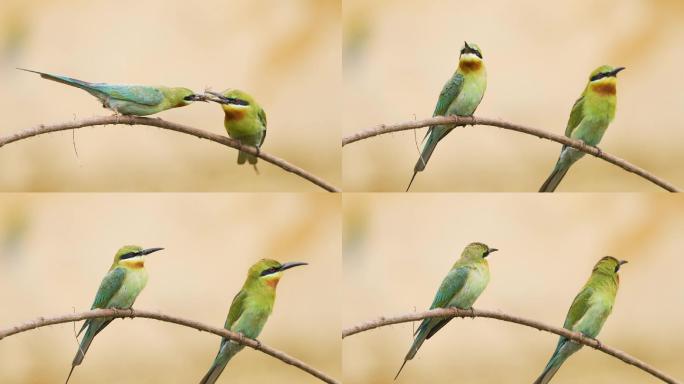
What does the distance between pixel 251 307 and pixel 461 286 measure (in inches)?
32.5

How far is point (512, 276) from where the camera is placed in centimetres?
367

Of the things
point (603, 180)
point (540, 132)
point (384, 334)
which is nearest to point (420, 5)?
point (540, 132)

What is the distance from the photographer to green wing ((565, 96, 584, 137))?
361 cm

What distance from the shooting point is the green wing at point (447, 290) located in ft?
11.6

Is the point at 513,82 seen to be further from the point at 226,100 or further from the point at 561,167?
the point at 226,100

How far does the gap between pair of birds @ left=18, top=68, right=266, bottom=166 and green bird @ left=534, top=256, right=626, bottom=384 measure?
140 cm

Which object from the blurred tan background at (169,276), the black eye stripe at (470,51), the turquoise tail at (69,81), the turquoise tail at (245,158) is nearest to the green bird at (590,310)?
the blurred tan background at (169,276)

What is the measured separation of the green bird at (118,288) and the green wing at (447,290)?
3.66ft

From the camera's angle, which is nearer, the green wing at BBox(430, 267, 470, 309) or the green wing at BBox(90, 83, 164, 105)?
the green wing at BBox(90, 83, 164, 105)

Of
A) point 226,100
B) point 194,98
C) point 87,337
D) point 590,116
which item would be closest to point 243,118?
point 226,100

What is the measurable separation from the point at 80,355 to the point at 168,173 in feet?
2.56

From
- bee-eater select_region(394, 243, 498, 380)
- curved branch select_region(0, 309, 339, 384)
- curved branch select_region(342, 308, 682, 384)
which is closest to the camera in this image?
curved branch select_region(0, 309, 339, 384)

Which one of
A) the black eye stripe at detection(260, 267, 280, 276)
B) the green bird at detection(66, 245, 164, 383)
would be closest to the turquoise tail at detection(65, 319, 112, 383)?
the green bird at detection(66, 245, 164, 383)

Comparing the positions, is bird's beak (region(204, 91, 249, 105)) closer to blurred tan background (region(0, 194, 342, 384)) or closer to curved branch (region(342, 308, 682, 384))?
blurred tan background (region(0, 194, 342, 384))
